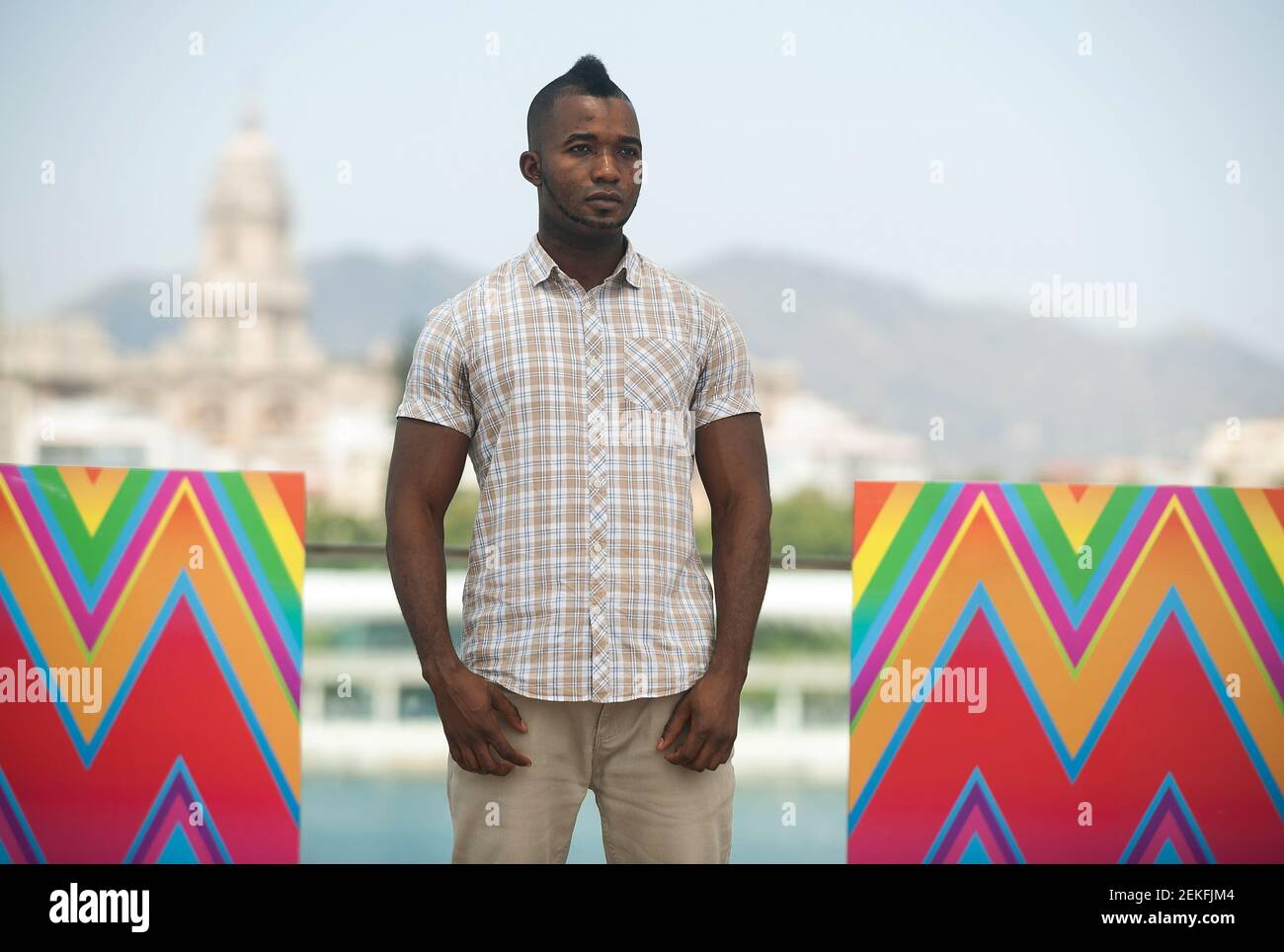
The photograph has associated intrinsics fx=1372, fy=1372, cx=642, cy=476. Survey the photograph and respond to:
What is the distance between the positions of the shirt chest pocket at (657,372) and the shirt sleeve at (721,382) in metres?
0.04

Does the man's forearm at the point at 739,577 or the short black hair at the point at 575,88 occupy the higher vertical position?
the short black hair at the point at 575,88

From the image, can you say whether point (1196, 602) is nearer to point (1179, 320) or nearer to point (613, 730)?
point (613, 730)

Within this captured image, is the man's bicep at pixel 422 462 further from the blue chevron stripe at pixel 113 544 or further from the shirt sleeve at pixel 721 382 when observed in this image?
the blue chevron stripe at pixel 113 544

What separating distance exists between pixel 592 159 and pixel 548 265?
0.15 m

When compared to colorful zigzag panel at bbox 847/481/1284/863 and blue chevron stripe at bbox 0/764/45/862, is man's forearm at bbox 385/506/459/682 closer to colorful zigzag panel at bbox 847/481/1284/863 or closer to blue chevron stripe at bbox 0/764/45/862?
colorful zigzag panel at bbox 847/481/1284/863

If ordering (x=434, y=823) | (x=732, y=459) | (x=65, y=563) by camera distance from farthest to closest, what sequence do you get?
(x=434, y=823)
(x=65, y=563)
(x=732, y=459)

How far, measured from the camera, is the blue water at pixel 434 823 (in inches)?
102

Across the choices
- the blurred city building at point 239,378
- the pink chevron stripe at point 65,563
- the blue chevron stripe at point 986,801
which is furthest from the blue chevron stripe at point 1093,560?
the blurred city building at point 239,378

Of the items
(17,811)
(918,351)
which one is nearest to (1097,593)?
(17,811)

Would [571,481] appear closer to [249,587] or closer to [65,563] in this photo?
[249,587]

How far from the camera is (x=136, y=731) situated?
8.22ft

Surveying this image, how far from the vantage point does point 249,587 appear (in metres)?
2.52

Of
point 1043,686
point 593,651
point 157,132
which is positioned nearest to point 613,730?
point 593,651

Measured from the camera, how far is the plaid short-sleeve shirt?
1724mm
